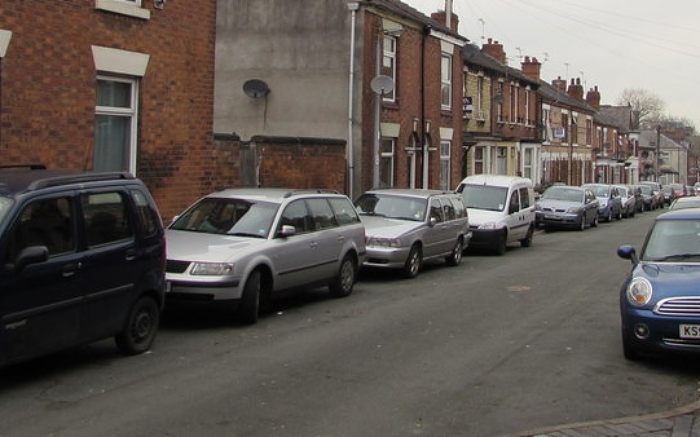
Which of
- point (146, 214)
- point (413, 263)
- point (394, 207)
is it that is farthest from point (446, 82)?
point (146, 214)

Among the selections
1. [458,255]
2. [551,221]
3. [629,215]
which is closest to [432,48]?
[551,221]

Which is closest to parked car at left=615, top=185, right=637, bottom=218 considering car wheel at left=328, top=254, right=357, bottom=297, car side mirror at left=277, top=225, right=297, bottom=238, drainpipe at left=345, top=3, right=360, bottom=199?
drainpipe at left=345, top=3, right=360, bottom=199

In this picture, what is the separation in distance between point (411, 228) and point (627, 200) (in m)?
27.7

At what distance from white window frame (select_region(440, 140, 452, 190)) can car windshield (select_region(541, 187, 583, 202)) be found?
→ 3725mm

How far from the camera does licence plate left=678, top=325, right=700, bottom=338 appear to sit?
7.61 meters

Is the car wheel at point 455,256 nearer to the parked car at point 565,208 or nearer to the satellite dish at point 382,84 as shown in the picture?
the satellite dish at point 382,84

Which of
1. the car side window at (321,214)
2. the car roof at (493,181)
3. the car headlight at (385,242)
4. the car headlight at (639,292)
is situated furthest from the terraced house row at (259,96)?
the car headlight at (639,292)

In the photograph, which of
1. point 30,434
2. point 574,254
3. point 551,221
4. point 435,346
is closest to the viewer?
point 30,434

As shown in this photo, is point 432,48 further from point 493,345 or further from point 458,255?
point 493,345

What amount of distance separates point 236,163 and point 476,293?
17.6 feet

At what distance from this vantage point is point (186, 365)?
786cm

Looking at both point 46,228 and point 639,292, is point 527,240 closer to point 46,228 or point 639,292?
point 639,292

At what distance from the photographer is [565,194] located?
1188 inches

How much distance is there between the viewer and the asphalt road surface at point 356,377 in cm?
614
